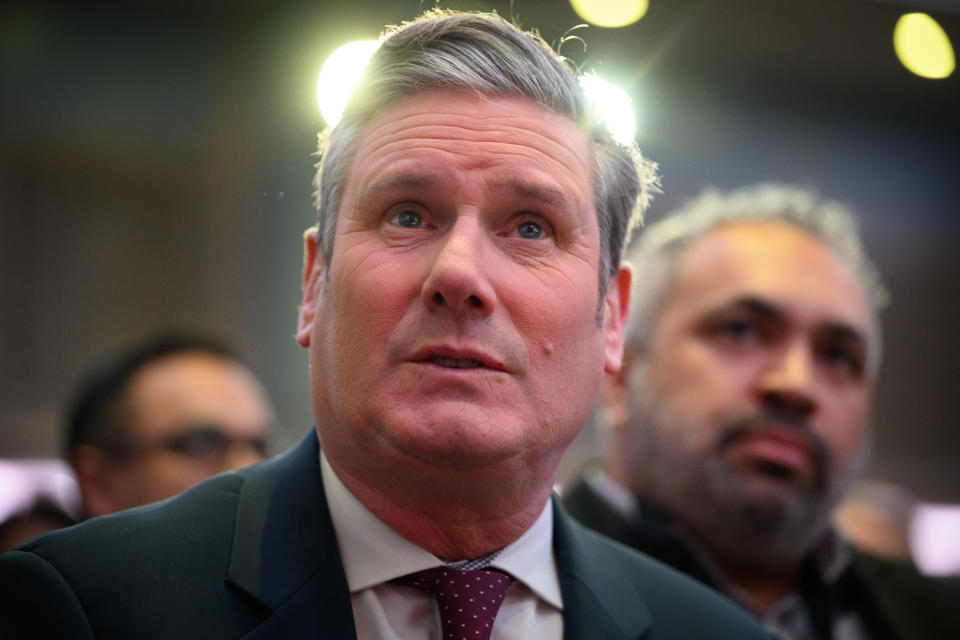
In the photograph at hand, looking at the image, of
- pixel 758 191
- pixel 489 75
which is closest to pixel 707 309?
pixel 758 191

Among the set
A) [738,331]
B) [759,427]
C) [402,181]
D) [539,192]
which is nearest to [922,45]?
[738,331]

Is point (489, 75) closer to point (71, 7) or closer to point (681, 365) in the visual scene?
point (681, 365)

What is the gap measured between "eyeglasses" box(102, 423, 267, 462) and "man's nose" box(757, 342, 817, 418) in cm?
118

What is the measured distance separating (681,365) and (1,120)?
3.67 metres

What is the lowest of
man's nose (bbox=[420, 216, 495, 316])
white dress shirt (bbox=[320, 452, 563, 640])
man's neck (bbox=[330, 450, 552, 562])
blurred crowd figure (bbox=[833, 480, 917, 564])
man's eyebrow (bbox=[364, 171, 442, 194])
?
blurred crowd figure (bbox=[833, 480, 917, 564])

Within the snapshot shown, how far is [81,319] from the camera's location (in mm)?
7043

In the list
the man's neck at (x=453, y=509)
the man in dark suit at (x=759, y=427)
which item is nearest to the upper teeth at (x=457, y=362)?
the man's neck at (x=453, y=509)

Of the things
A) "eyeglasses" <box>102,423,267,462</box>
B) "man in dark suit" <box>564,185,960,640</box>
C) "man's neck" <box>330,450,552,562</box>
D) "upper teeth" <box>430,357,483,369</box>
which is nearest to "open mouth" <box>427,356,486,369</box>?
"upper teeth" <box>430,357,483,369</box>

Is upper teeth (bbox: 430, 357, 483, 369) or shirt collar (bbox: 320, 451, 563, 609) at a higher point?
upper teeth (bbox: 430, 357, 483, 369)

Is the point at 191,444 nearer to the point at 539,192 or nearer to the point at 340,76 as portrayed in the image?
the point at 340,76

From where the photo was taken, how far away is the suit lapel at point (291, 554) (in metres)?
1.47

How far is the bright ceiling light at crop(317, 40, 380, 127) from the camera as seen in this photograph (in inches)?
64.7

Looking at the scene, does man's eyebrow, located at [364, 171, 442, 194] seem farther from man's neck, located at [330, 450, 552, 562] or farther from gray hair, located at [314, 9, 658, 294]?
man's neck, located at [330, 450, 552, 562]

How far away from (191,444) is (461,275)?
111 centimetres
